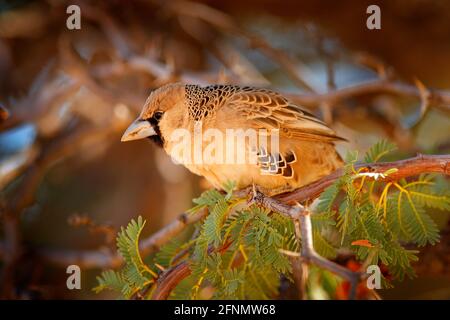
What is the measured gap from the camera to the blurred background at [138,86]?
14.0ft

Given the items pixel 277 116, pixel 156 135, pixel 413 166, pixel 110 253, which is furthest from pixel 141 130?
pixel 413 166

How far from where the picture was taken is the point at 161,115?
113 inches

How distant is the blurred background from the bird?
3.54 ft

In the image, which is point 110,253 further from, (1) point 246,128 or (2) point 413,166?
(2) point 413,166

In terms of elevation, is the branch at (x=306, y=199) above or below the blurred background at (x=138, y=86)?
below

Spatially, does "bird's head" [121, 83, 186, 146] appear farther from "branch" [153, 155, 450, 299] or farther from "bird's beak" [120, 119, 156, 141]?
"branch" [153, 155, 450, 299]

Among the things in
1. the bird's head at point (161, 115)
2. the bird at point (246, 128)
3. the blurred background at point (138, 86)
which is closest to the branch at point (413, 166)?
the bird at point (246, 128)

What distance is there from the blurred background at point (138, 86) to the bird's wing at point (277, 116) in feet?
3.44

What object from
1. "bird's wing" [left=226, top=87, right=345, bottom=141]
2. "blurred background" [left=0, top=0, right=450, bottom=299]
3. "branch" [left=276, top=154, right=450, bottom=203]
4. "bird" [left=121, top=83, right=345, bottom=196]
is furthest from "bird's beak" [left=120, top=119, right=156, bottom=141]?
"blurred background" [left=0, top=0, right=450, bottom=299]

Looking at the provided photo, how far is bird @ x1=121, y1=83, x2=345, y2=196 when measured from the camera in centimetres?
271

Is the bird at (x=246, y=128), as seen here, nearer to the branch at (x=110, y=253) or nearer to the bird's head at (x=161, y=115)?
the bird's head at (x=161, y=115)

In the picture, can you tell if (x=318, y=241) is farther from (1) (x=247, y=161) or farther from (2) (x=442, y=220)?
(2) (x=442, y=220)

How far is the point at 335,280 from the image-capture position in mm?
2703

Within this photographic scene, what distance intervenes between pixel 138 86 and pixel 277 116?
8.11 ft
